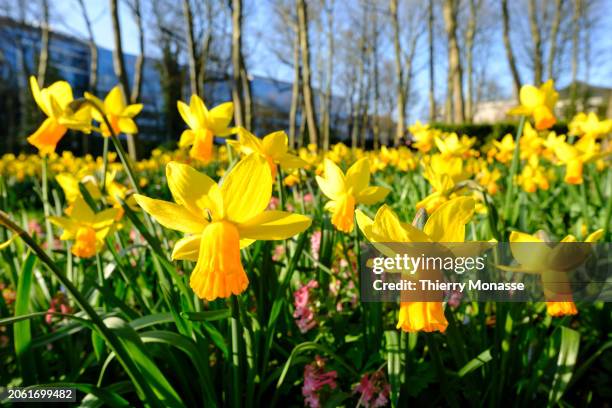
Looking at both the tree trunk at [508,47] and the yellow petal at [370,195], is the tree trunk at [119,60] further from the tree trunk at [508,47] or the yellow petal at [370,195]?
the tree trunk at [508,47]

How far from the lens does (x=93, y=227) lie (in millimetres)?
1281

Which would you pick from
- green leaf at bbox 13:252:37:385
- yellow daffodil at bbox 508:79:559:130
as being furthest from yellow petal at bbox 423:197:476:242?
yellow daffodil at bbox 508:79:559:130

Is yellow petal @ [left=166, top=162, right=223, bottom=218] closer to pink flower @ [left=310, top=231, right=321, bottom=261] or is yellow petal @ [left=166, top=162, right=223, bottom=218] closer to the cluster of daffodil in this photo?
the cluster of daffodil

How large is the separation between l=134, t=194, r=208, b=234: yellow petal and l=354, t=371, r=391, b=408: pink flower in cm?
57

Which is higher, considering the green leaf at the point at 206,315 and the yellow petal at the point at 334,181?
the yellow petal at the point at 334,181

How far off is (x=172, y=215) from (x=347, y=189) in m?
0.55

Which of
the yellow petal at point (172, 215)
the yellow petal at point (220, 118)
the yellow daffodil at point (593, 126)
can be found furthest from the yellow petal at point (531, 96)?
the yellow petal at point (172, 215)

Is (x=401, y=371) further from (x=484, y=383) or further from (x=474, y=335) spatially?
(x=474, y=335)

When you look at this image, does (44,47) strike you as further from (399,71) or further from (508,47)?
(508,47)

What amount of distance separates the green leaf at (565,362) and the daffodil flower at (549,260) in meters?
0.23

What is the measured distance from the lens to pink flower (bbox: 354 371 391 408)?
38.6 inches

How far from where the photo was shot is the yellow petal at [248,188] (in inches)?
25.6

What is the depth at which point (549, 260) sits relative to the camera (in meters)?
0.76

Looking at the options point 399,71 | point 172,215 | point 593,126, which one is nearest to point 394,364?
point 172,215
